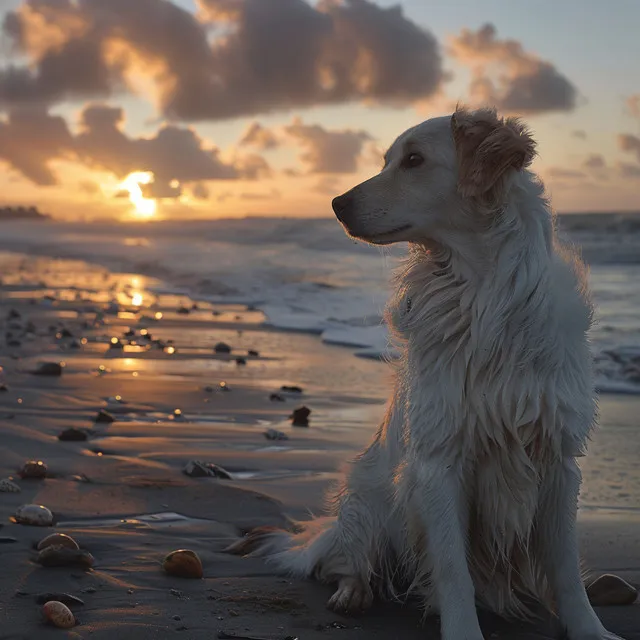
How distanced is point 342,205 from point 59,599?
180 centimetres

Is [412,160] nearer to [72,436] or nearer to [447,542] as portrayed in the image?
[447,542]

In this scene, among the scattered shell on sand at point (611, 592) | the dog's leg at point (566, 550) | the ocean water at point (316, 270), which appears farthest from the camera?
the ocean water at point (316, 270)

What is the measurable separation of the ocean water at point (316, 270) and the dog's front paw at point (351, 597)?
3.54 ft

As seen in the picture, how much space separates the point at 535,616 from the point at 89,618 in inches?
65.2

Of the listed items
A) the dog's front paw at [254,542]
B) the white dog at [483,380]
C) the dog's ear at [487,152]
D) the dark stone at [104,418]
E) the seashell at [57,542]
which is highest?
the dog's ear at [487,152]

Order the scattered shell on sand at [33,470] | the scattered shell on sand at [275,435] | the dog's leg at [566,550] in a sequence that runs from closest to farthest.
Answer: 1. the dog's leg at [566,550]
2. the scattered shell on sand at [33,470]
3. the scattered shell on sand at [275,435]

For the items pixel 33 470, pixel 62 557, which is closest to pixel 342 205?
pixel 62 557

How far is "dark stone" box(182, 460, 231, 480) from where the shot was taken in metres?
Result: 5.23

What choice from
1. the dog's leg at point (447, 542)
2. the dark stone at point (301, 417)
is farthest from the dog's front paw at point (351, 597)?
the dark stone at point (301, 417)

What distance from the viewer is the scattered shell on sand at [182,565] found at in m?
3.65

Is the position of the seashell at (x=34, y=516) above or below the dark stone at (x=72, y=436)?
below

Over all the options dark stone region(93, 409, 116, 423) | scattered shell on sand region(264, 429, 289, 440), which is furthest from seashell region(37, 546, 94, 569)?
dark stone region(93, 409, 116, 423)

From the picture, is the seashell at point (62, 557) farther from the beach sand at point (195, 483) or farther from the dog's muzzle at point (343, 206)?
the dog's muzzle at point (343, 206)

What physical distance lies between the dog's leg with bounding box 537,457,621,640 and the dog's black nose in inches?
49.9
